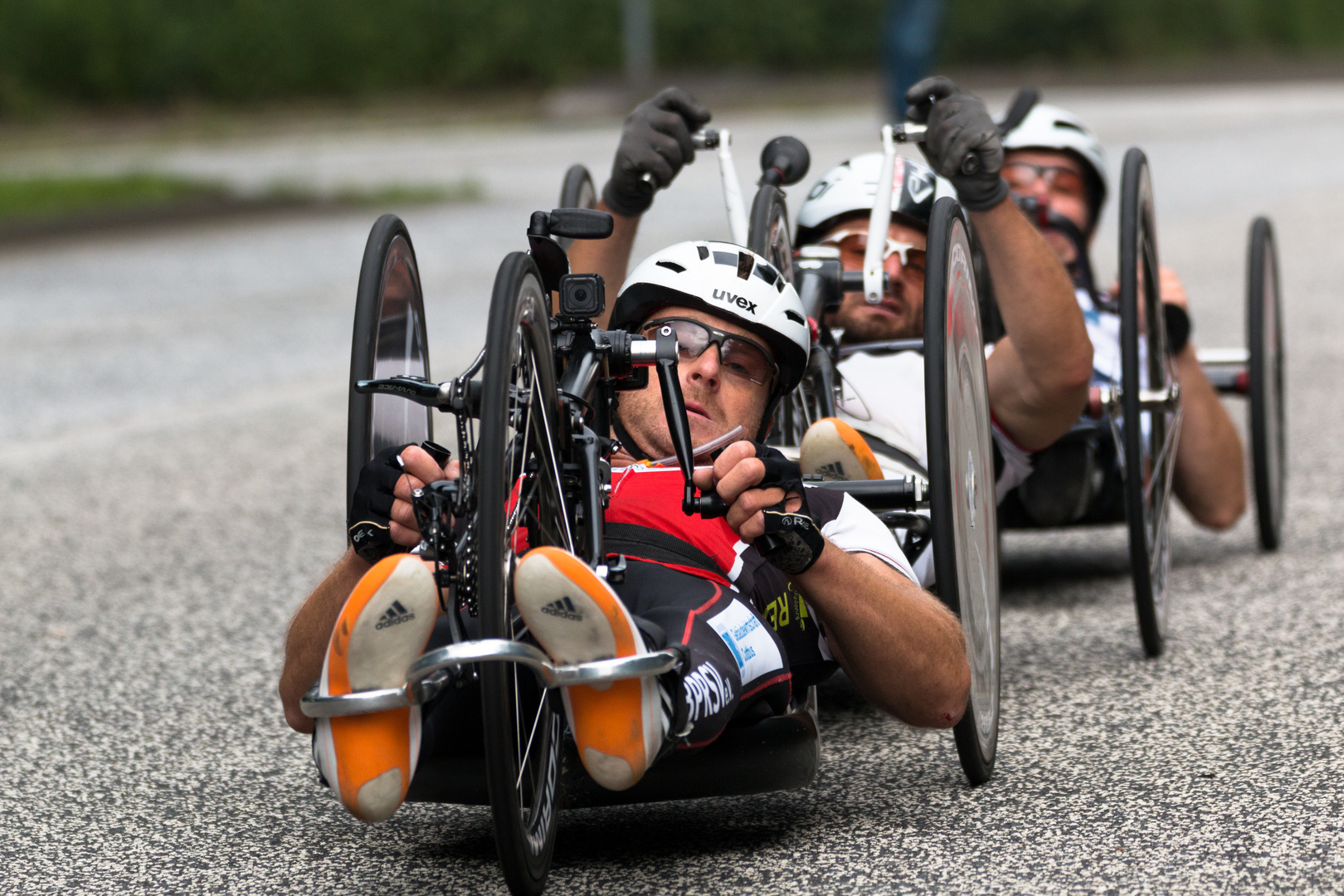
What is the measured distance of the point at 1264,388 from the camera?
5.58 meters

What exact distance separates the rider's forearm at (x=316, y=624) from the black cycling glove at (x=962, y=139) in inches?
65.0

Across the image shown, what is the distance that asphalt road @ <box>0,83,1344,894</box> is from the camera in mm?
3271

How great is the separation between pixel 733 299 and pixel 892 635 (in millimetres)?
780

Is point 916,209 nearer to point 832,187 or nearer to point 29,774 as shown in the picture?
point 832,187

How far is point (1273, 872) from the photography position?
10.1 feet

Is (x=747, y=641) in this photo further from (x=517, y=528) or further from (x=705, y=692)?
(x=517, y=528)

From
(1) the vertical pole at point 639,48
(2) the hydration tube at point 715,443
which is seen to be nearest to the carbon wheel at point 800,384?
(2) the hydration tube at point 715,443

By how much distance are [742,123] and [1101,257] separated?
44.4ft

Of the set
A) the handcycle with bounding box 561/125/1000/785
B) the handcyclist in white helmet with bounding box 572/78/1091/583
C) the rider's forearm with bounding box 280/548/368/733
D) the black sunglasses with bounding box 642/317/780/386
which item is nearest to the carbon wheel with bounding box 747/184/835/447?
the handcycle with bounding box 561/125/1000/785

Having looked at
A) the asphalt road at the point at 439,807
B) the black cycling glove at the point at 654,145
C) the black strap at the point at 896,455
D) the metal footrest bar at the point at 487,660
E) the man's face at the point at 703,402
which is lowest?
the asphalt road at the point at 439,807

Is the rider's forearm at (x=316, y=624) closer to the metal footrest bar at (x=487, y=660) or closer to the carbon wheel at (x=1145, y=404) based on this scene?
the metal footrest bar at (x=487, y=660)

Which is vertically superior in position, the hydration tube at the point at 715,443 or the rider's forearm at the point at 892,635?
the hydration tube at the point at 715,443

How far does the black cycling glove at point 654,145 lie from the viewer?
→ 4426mm

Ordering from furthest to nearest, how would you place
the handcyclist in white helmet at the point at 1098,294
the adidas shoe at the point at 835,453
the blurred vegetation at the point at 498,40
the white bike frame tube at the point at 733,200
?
the blurred vegetation at the point at 498,40 < the handcyclist in white helmet at the point at 1098,294 < the white bike frame tube at the point at 733,200 < the adidas shoe at the point at 835,453
